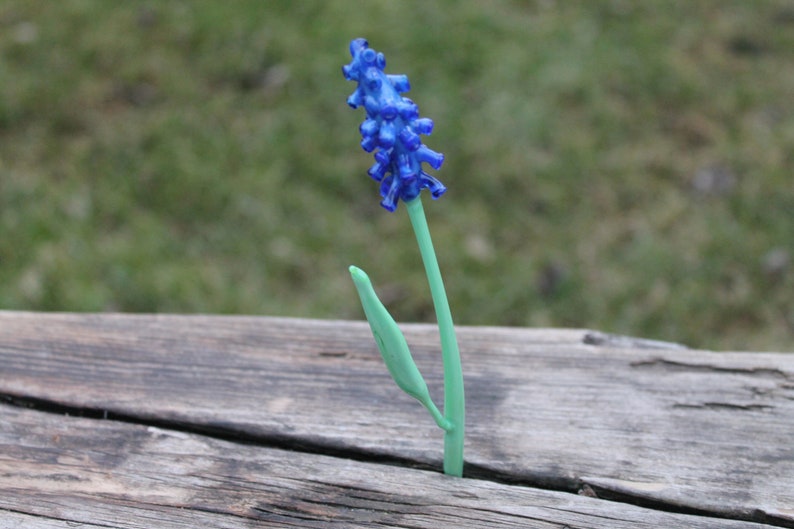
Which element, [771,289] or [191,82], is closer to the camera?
[771,289]

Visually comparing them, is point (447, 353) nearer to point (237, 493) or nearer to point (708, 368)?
point (237, 493)

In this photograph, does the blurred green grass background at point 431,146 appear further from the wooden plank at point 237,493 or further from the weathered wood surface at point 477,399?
the wooden plank at point 237,493

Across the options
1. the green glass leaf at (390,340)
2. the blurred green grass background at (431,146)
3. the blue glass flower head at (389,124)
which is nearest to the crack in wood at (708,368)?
the green glass leaf at (390,340)

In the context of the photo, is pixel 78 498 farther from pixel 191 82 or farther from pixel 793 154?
pixel 793 154

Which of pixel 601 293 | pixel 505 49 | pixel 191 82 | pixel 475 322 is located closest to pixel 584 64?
pixel 505 49

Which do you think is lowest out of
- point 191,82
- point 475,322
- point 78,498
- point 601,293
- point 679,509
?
point 78,498
